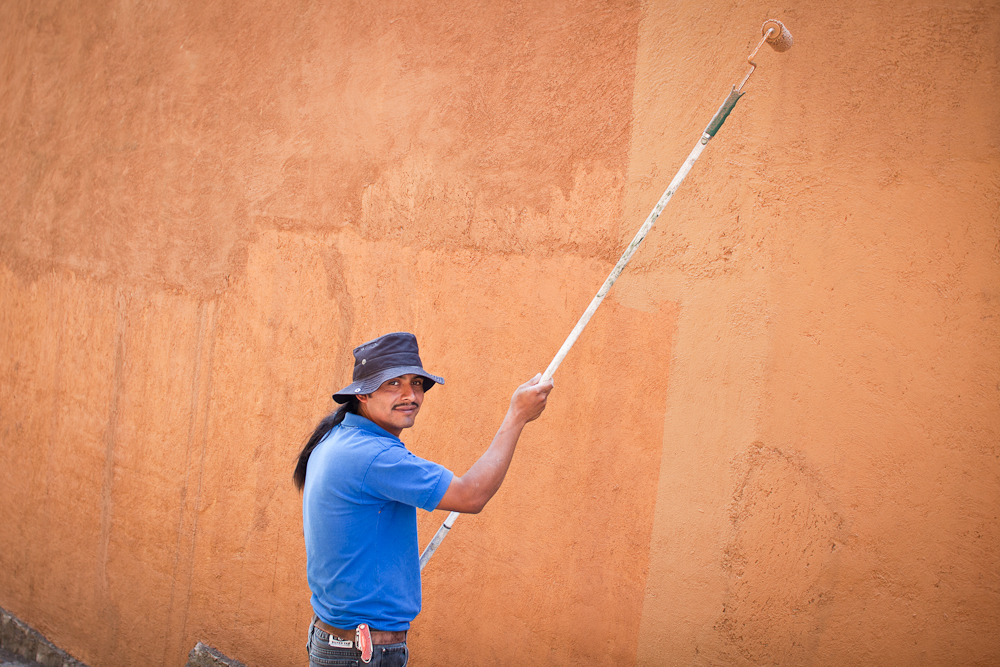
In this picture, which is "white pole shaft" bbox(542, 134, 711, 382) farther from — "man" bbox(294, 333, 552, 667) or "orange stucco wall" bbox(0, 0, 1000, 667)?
"orange stucco wall" bbox(0, 0, 1000, 667)

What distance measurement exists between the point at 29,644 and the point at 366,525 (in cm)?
445

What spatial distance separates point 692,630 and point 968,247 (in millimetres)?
1592

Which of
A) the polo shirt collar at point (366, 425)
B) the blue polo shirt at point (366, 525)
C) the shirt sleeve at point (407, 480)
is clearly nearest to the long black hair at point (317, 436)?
the polo shirt collar at point (366, 425)

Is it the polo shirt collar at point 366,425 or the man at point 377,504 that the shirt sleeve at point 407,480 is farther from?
the polo shirt collar at point 366,425

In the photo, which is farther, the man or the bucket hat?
the bucket hat

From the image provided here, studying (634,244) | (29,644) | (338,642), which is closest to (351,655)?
(338,642)

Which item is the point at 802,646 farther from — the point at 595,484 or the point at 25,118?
the point at 25,118

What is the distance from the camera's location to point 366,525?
2.19 metres

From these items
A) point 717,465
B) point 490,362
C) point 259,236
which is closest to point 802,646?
point 717,465

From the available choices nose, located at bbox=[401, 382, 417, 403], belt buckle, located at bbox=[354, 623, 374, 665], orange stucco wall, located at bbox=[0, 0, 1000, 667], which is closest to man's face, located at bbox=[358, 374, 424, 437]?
nose, located at bbox=[401, 382, 417, 403]

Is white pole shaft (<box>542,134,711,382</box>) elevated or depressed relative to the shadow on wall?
elevated

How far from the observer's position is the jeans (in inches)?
86.2

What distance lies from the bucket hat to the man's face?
3 centimetres

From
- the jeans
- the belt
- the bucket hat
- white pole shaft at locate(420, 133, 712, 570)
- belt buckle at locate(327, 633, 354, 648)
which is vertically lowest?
the jeans
